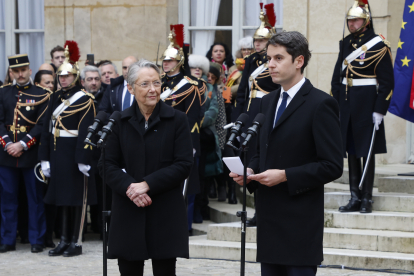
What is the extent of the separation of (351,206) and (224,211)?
1.93m

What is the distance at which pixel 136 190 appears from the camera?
13.1 feet

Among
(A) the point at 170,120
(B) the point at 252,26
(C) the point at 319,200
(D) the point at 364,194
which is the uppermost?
(B) the point at 252,26

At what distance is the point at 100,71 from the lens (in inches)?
333

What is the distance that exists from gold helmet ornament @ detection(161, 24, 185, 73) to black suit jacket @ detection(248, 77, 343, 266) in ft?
13.0

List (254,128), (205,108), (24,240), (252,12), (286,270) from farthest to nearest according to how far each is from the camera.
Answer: (252,12), (205,108), (24,240), (286,270), (254,128)

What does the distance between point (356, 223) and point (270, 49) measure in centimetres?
360

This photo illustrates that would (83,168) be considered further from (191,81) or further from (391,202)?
(391,202)

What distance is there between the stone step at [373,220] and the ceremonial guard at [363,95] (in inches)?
5.3

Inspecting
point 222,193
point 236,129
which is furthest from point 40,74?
point 236,129

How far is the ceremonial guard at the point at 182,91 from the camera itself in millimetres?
7406

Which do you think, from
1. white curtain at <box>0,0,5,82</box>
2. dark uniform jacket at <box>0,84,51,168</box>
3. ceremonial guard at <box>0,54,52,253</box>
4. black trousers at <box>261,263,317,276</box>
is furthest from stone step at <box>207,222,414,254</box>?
white curtain at <box>0,0,5,82</box>

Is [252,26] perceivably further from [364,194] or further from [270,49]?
[270,49]

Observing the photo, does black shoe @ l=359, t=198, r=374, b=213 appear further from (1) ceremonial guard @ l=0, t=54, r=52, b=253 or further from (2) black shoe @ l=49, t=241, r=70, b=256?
(1) ceremonial guard @ l=0, t=54, r=52, b=253

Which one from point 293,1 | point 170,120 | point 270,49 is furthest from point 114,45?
point 270,49
